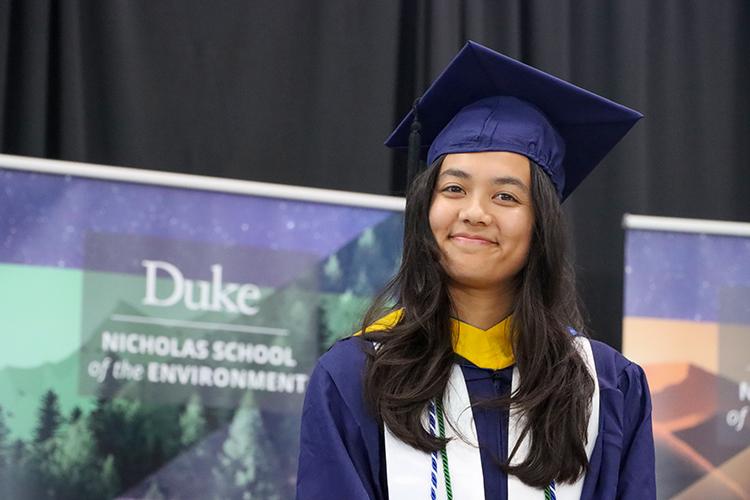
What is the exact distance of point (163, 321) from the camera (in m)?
3.04

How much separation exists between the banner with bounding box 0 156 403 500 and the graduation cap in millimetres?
964

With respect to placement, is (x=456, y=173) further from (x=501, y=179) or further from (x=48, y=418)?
(x=48, y=418)

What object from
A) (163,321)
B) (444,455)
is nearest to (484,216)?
(444,455)

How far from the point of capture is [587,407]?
2.01 meters

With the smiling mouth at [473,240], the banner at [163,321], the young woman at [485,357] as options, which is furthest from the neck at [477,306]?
the banner at [163,321]

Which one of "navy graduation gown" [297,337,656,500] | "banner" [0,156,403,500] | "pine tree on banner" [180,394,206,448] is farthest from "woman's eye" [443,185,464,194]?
"pine tree on banner" [180,394,206,448]

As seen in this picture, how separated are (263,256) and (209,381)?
0.35 metres

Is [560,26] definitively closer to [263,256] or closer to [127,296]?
[263,256]

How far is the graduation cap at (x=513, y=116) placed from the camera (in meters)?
2.07

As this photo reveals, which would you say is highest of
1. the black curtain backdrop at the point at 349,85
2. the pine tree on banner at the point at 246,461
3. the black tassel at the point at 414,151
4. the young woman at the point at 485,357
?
the black curtain backdrop at the point at 349,85

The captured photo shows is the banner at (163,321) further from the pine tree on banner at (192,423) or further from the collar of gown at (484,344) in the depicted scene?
the collar of gown at (484,344)

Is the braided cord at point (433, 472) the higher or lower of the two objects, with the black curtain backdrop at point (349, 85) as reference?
lower

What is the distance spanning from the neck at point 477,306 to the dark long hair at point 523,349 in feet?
0.07

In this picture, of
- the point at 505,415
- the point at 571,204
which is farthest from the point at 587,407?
the point at 571,204
